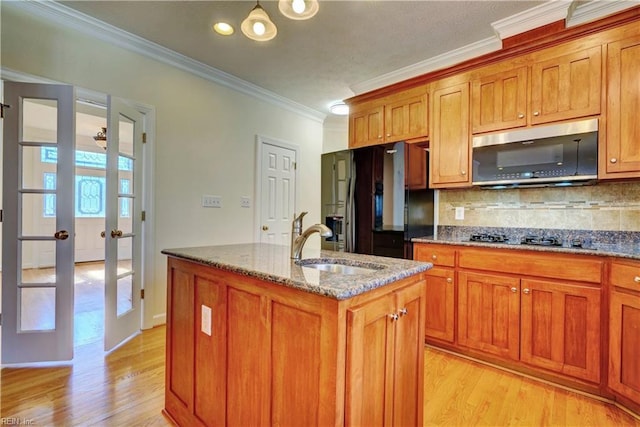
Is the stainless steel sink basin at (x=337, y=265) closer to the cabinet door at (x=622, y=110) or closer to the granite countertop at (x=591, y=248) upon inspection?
the granite countertop at (x=591, y=248)

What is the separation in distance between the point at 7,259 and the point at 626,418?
398 cm

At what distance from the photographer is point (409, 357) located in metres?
1.24

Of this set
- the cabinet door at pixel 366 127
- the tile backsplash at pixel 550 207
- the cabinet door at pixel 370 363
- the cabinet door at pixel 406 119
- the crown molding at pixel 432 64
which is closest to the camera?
the cabinet door at pixel 370 363

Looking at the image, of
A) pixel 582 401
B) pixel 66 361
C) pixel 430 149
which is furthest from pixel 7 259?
pixel 582 401

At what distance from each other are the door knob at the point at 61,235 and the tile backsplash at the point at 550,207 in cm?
315

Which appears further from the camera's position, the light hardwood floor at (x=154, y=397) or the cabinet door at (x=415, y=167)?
the cabinet door at (x=415, y=167)

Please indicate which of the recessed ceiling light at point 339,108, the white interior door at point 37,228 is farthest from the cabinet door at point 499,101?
the white interior door at point 37,228

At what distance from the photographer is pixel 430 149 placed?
2.84 metres

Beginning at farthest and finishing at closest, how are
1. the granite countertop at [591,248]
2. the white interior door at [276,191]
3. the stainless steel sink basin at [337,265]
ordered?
the white interior door at [276,191], the granite countertop at [591,248], the stainless steel sink basin at [337,265]

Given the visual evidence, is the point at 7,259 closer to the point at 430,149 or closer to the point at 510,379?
the point at 430,149

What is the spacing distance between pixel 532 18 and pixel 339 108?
8.14ft

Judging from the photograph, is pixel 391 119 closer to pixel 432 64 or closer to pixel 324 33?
pixel 432 64

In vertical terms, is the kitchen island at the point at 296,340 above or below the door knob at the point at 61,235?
below

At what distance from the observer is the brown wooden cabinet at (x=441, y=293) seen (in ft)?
7.97
